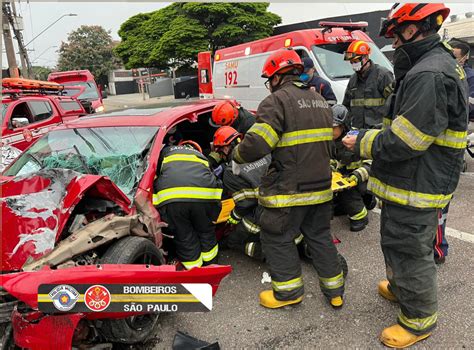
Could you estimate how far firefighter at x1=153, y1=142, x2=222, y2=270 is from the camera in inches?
117

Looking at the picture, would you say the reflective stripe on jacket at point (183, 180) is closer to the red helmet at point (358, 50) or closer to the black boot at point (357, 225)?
the black boot at point (357, 225)

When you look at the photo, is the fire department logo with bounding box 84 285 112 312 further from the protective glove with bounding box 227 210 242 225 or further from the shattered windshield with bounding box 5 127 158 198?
the protective glove with bounding box 227 210 242 225

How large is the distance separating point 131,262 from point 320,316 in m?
1.39

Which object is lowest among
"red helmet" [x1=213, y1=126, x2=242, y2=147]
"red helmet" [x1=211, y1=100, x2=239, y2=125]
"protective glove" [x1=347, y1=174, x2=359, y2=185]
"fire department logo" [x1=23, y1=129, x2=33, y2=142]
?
"protective glove" [x1=347, y1=174, x2=359, y2=185]

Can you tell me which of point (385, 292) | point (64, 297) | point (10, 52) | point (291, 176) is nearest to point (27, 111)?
point (291, 176)

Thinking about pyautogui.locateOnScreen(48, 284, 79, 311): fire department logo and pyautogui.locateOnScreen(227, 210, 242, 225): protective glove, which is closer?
pyautogui.locateOnScreen(48, 284, 79, 311): fire department logo

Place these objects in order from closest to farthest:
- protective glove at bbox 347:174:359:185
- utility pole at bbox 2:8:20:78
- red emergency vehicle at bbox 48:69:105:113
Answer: protective glove at bbox 347:174:359:185 < red emergency vehicle at bbox 48:69:105:113 < utility pole at bbox 2:8:20:78

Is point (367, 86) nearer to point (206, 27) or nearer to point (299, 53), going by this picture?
point (299, 53)

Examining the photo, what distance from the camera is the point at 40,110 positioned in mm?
7973

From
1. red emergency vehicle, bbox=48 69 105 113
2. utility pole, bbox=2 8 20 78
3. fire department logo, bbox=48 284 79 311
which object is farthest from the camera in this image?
utility pole, bbox=2 8 20 78

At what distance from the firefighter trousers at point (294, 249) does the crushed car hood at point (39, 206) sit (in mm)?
1012

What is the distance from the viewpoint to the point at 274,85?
111 inches

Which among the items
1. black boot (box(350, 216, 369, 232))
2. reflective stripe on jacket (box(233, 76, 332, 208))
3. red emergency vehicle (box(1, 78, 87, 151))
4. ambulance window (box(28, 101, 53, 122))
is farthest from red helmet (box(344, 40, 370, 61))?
ambulance window (box(28, 101, 53, 122))

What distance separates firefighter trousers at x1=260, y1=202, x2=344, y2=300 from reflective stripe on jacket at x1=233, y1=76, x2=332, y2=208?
Answer: 0.11 m
